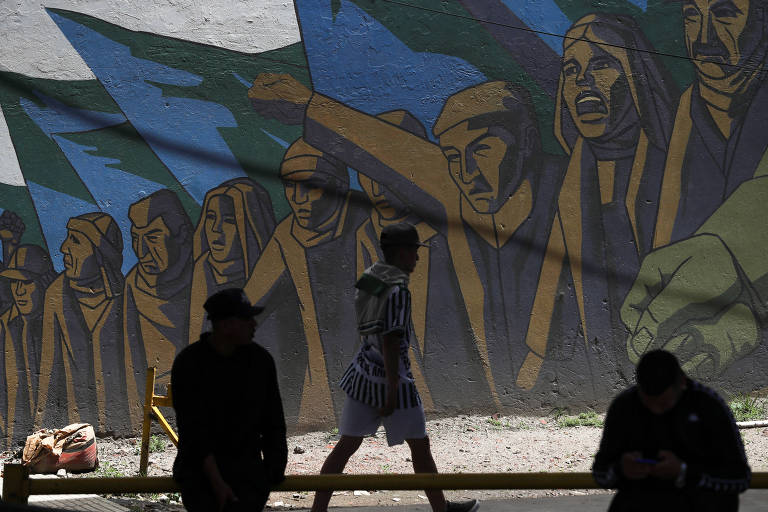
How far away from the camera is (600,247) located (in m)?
7.78

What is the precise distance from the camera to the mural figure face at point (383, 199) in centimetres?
746

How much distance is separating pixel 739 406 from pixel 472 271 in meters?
2.64

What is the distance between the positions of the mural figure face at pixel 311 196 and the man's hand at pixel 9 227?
6.82 feet

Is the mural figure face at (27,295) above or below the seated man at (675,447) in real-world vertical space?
below

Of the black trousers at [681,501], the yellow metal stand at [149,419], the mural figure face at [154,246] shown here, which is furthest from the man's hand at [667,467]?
the mural figure face at [154,246]

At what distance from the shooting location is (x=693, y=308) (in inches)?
312

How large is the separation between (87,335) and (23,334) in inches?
18.4

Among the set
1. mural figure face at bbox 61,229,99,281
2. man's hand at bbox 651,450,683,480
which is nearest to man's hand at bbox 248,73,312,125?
mural figure face at bbox 61,229,99,281

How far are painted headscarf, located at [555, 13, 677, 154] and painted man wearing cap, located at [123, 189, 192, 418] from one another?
3534 mm

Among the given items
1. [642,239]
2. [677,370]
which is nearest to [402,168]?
[642,239]

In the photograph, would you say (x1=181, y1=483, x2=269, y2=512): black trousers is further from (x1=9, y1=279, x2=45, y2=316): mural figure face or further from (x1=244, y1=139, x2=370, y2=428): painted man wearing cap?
(x1=9, y1=279, x2=45, y2=316): mural figure face

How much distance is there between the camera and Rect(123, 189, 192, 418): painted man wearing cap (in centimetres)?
704

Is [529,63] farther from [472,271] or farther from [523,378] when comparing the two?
[523,378]

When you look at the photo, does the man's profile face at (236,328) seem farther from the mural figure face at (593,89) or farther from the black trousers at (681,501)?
the mural figure face at (593,89)
